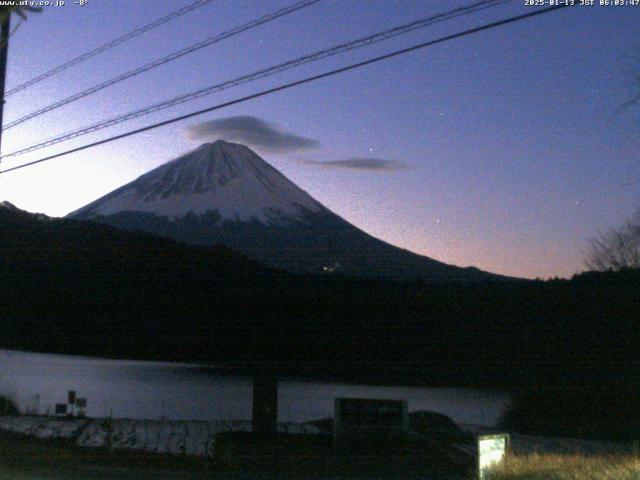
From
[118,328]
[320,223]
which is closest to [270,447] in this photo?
[118,328]

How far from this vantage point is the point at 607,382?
31.6 m

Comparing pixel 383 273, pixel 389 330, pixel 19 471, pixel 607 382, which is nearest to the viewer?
pixel 19 471

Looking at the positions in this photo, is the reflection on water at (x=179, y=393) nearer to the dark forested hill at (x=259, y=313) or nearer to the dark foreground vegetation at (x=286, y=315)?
the dark foreground vegetation at (x=286, y=315)

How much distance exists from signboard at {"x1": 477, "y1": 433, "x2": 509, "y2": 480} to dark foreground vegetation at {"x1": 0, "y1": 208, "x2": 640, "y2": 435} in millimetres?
24274

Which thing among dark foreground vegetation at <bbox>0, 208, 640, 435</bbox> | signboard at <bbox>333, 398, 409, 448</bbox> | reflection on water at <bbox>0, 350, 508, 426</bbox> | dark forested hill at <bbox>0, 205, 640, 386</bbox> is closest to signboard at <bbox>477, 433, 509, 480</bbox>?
signboard at <bbox>333, 398, 409, 448</bbox>

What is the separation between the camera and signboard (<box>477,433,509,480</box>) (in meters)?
10.8

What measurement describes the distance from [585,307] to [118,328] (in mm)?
34694

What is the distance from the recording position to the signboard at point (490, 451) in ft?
35.5

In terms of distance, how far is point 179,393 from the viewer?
1547 inches

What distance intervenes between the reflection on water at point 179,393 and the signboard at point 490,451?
19.6m

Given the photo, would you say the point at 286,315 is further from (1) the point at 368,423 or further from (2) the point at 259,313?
(1) the point at 368,423

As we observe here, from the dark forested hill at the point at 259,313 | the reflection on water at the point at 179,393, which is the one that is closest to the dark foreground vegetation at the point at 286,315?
the dark forested hill at the point at 259,313

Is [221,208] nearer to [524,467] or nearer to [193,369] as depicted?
[193,369]

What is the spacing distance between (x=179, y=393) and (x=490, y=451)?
29871 mm
